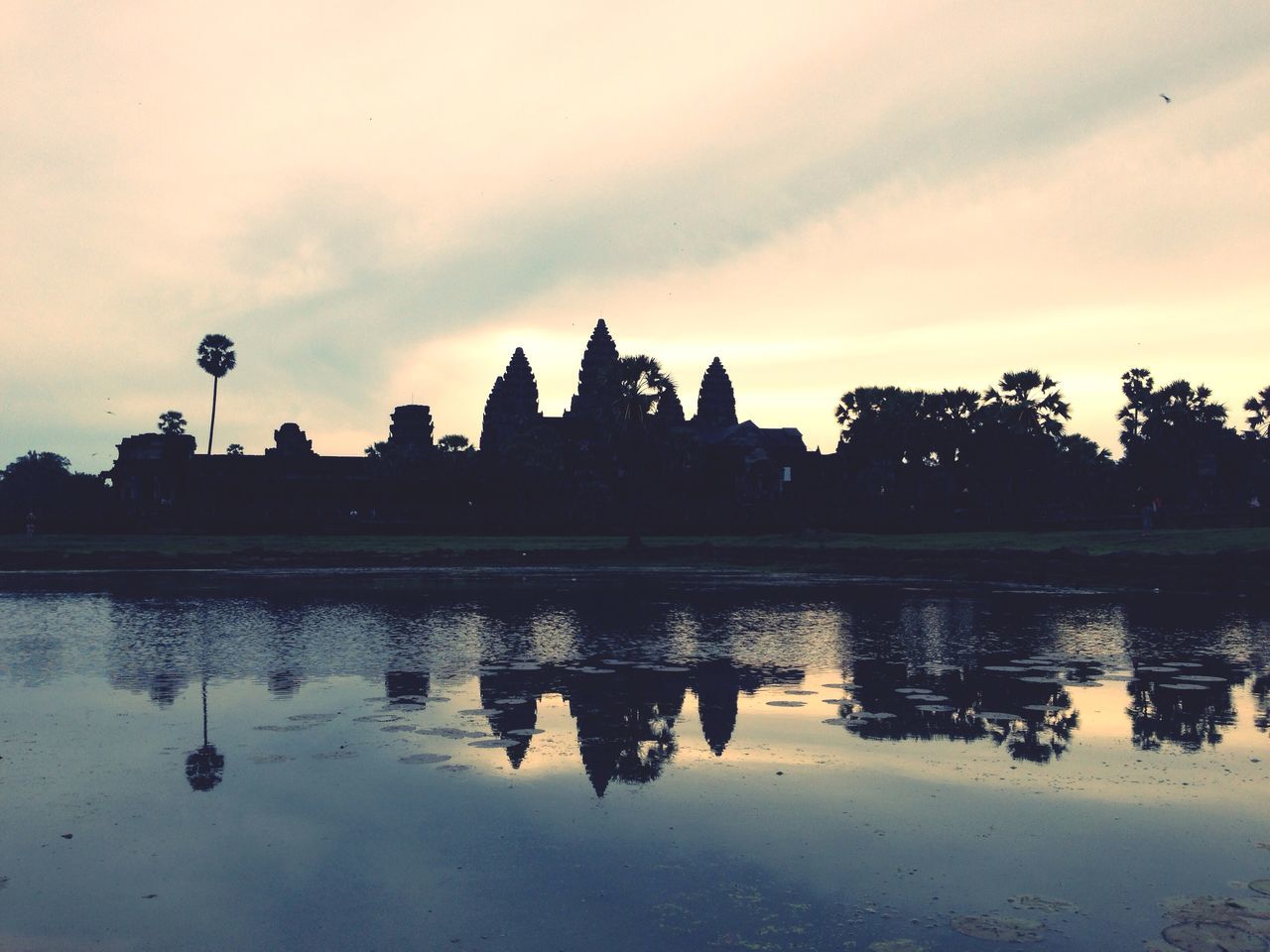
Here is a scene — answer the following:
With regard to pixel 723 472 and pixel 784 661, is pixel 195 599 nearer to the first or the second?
pixel 784 661

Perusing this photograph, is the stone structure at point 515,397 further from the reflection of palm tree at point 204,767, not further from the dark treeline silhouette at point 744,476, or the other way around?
the reflection of palm tree at point 204,767

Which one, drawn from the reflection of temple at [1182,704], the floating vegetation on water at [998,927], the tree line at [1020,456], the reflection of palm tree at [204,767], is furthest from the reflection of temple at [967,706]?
the tree line at [1020,456]

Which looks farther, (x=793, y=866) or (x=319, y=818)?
(x=319, y=818)

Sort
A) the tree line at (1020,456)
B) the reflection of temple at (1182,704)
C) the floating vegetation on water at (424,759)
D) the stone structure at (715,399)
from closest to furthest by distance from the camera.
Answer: the floating vegetation on water at (424,759) → the reflection of temple at (1182,704) → the tree line at (1020,456) → the stone structure at (715,399)

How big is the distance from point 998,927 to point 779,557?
38.6 metres

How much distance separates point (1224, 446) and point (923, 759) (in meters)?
91.2

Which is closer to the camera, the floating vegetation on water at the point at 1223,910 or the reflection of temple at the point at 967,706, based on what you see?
the floating vegetation on water at the point at 1223,910

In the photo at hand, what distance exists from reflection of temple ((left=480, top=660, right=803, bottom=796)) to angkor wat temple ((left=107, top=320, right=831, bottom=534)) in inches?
1512

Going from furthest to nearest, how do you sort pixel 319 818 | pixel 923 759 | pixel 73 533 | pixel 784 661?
pixel 73 533, pixel 784 661, pixel 923 759, pixel 319 818

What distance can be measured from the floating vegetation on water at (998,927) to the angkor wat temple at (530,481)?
47.3 m

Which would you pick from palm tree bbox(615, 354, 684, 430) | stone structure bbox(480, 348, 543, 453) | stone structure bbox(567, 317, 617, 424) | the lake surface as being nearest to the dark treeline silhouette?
palm tree bbox(615, 354, 684, 430)

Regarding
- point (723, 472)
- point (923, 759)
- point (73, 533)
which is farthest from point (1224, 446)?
point (923, 759)

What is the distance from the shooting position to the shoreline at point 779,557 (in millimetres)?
31547

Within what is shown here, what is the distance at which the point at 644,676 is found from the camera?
1462cm
